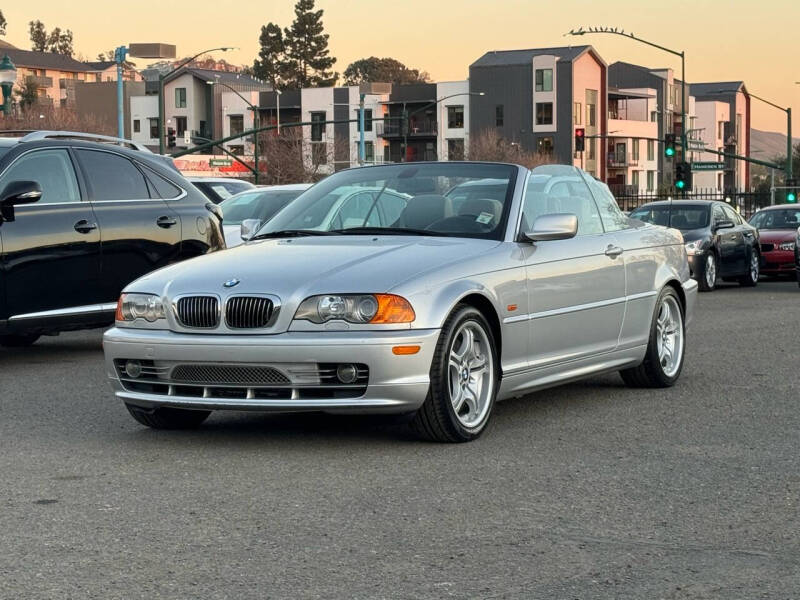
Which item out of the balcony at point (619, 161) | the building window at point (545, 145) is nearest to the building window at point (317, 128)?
the building window at point (545, 145)

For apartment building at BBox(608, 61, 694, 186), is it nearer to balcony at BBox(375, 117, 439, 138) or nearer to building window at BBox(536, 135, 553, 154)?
building window at BBox(536, 135, 553, 154)

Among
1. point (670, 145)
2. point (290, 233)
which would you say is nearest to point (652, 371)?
point (290, 233)

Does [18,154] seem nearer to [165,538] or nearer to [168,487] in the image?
[168,487]

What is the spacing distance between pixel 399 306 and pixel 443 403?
56cm

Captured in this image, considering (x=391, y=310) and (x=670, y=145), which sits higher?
(x=670, y=145)

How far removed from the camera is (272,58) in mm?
141000

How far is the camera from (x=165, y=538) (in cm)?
542

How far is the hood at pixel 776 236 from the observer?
86.1 ft

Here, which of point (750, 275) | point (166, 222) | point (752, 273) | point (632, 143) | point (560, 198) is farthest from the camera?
point (632, 143)

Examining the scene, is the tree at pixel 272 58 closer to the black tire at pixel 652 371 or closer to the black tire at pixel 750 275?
the black tire at pixel 750 275

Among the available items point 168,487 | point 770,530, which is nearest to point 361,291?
point 168,487

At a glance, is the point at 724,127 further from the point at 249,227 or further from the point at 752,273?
the point at 249,227

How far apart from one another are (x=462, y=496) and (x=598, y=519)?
68cm

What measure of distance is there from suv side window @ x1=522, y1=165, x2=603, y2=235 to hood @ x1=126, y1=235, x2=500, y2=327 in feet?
2.08
